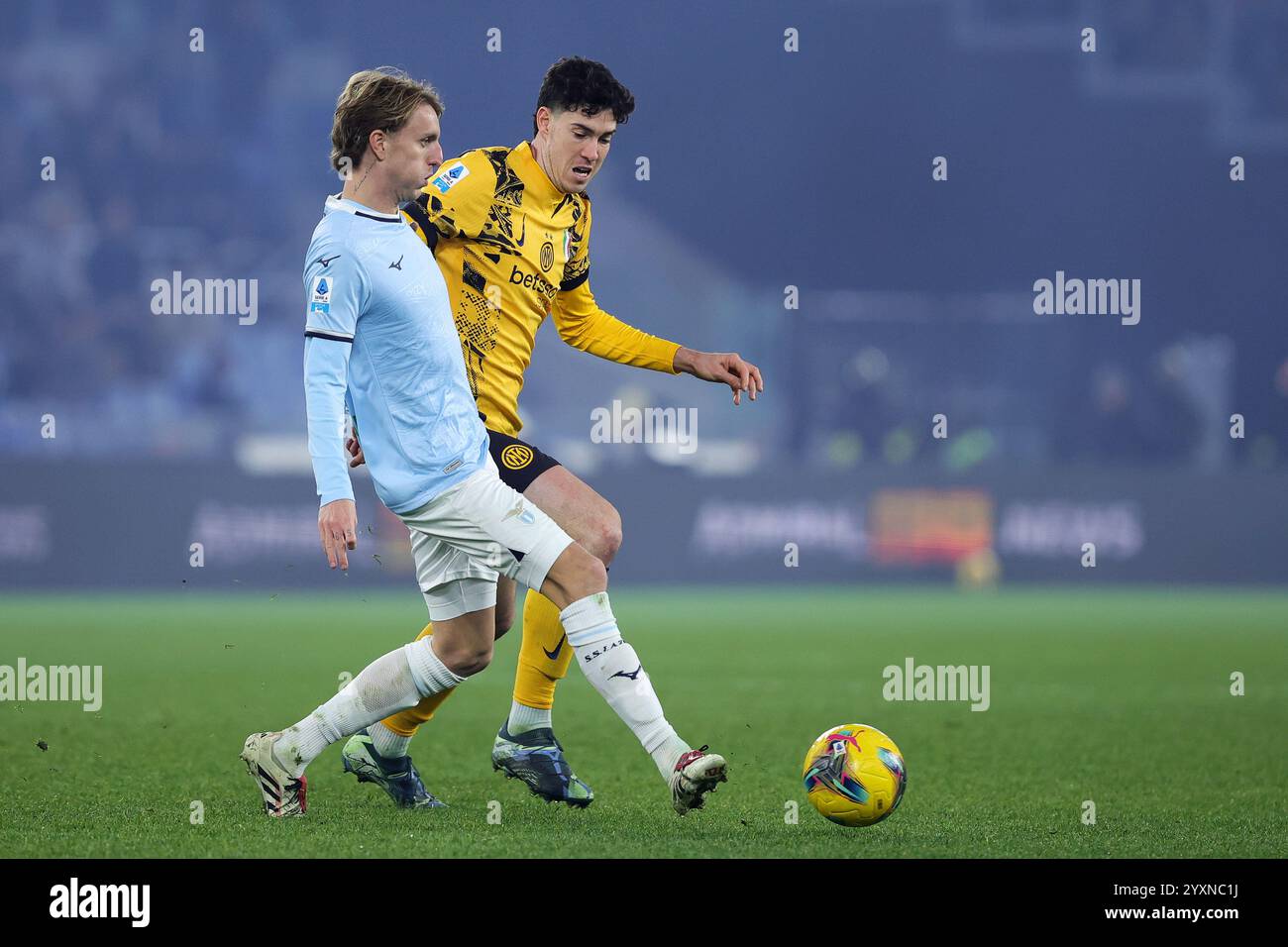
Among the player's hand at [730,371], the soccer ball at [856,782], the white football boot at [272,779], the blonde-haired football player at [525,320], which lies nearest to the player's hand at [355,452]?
the blonde-haired football player at [525,320]

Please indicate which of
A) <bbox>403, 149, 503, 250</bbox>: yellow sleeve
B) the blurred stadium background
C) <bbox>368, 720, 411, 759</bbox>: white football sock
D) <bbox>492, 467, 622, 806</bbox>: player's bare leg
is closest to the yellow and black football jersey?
<bbox>403, 149, 503, 250</bbox>: yellow sleeve

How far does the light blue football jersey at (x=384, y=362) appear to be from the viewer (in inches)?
157

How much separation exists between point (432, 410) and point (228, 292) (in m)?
14.3

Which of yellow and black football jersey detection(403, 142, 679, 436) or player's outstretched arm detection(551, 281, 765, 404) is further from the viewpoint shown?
player's outstretched arm detection(551, 281, 765, 404)

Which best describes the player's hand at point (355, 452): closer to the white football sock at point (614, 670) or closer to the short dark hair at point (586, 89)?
the white football sock at point (614, 670)

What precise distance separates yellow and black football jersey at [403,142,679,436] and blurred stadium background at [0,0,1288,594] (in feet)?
28.0

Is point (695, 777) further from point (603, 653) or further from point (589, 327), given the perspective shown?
point (589, 327)

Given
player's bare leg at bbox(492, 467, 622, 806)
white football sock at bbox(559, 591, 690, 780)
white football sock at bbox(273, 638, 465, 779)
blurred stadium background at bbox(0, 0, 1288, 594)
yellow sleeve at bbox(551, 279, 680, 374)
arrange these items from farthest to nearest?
blurred stadium background at bbox(0, 0, 1288, 594)
yellow sleeve at bbox(551, 279, 680, 374)
player's bare leg at bbox(492, 467, 622, 806)
white football sock at bbox(273, 638, 465, 779)
white football sock at bbox(559, 591, 690, 780)

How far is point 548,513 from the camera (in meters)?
4.66

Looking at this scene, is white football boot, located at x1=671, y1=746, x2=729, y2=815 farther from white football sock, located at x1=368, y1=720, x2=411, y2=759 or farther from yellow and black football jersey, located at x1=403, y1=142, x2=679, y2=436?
yellow and black football jersey, located at x1=403, y1=142, x2=679, y2=436

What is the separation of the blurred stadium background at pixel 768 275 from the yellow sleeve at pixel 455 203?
861 cm

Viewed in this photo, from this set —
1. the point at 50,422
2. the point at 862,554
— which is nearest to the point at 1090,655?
the point at 862,554

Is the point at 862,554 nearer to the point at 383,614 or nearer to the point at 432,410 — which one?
the point at 383,614

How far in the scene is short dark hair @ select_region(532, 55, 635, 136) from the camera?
4.83 m
